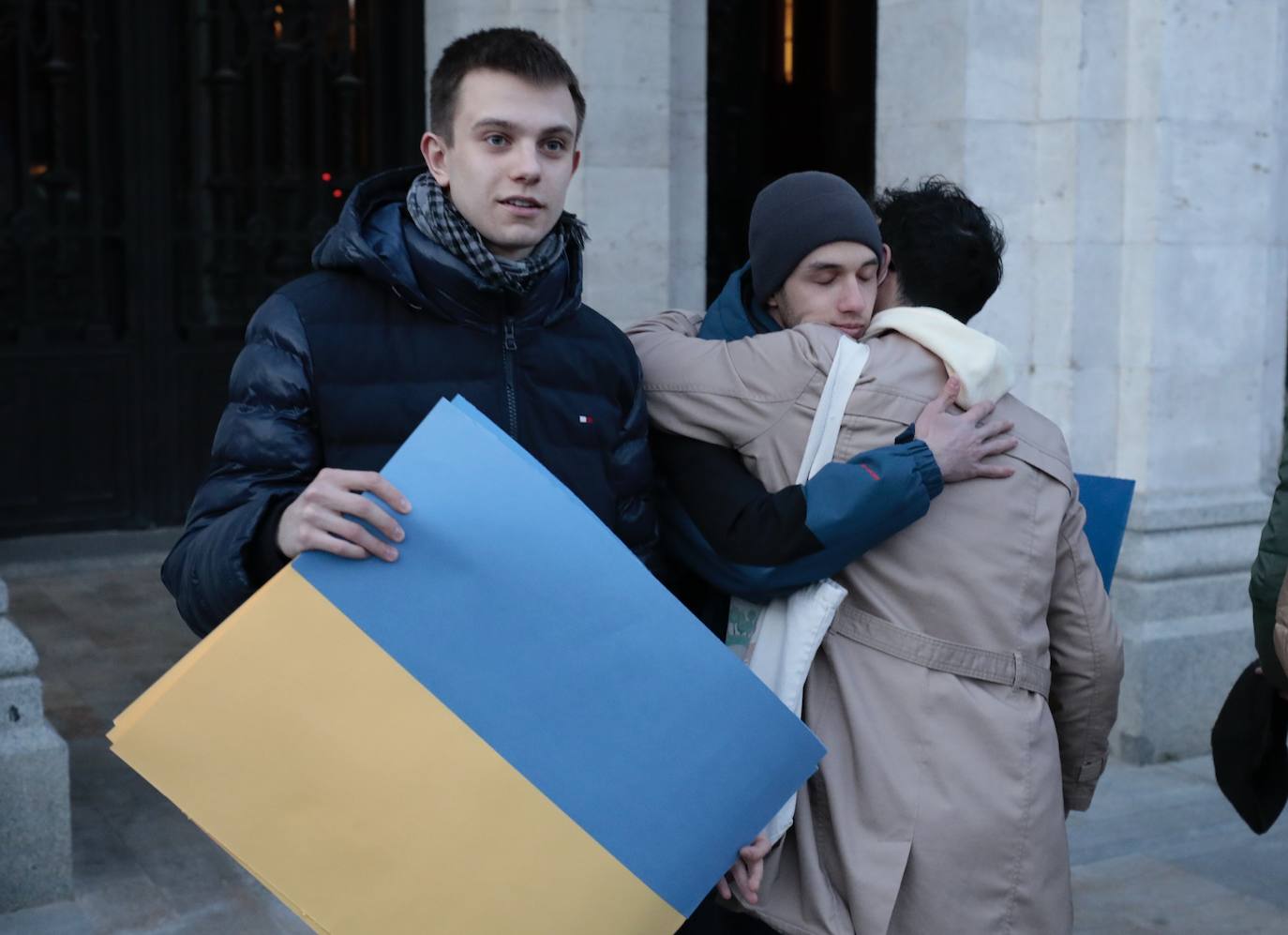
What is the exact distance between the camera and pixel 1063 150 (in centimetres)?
596

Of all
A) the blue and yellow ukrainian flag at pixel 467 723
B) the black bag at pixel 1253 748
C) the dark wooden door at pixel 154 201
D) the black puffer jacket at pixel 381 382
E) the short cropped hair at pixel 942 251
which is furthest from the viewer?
the dark wooden door at pixel 154 201

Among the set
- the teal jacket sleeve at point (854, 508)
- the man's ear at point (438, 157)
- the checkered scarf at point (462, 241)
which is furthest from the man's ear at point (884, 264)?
the man's ear at point (438, 157)

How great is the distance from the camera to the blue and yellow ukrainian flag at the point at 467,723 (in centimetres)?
184

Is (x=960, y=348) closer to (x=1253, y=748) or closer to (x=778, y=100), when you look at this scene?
(x=1253, y=748)

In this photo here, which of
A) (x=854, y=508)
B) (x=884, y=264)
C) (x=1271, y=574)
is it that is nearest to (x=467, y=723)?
(x=854, y=508)

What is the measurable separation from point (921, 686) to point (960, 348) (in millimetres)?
518

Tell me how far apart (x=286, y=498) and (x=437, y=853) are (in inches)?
20.5

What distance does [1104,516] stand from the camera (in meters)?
2.84

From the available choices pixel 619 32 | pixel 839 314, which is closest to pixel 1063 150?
pixel 619 32

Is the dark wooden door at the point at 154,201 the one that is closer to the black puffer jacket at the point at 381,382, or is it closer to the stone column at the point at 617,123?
the stone column at the point at 617,123

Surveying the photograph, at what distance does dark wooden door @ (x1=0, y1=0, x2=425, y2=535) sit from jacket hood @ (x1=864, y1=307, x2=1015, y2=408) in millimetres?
6254

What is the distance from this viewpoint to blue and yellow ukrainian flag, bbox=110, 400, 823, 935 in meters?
1.84

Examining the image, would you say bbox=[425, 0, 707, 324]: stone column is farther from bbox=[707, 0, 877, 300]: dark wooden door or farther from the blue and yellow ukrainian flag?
the blue and yellow ukrainian flag

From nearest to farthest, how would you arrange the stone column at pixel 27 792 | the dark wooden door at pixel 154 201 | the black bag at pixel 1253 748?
1. the black bag at pixel 1253 748
2. the stone column at pixel 27 792
3. the dark wooden door at pixel 154 201
